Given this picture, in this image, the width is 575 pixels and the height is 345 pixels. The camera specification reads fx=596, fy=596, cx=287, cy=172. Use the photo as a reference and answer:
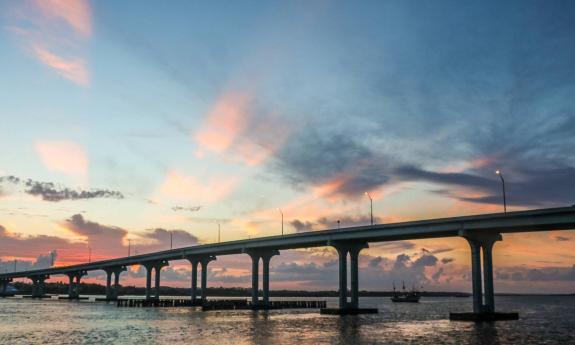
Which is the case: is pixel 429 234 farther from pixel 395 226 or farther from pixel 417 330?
pixel 417 330

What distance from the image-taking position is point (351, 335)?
2379 inches

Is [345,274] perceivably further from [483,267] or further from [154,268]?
[154,268]

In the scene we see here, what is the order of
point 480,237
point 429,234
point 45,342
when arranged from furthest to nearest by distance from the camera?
point 429,234
point 480,237
point 45,342

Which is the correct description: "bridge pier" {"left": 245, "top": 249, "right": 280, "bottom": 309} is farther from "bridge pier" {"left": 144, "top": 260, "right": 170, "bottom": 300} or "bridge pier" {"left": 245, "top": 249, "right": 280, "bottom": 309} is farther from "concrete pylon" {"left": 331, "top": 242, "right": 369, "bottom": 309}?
"bridge pier" {"left": 144, "top": 260, "right": 170, "bottom": 300}

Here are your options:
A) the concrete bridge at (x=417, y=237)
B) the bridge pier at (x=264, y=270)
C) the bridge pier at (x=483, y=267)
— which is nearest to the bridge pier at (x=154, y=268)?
the concrete bridge at (x=417, y=237)

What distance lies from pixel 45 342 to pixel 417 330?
41069 millimetres

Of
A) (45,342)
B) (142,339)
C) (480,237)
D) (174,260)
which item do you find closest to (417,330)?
(480,237)

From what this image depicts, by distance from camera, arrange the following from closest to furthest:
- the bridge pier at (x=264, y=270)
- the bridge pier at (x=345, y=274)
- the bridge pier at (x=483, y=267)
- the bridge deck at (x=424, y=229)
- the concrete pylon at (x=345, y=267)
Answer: the bridge deck at (x=424, y=229), the bridge pier at (x=483, y=267), the bridge pier at (x=345, y=274), the concrete pylon at (x=345, y=267), the bridge pier at (x=264, y=270)

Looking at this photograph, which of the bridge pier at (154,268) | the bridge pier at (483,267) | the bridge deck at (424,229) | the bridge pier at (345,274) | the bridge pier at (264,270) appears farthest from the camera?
the bridge pier at (154,268)

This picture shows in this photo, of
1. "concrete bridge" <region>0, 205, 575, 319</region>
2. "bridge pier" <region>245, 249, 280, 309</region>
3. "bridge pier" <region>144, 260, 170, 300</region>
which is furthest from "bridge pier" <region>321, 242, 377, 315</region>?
"bridge pier" <region>144, 260, 170, 300</region>

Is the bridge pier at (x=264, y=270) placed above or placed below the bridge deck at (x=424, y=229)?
below

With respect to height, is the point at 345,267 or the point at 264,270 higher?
the point at 345,267

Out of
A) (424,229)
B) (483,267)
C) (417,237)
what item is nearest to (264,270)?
(417,237)

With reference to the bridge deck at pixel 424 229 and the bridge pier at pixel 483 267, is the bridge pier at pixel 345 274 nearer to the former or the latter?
the bridge deck at pixel 424 229
